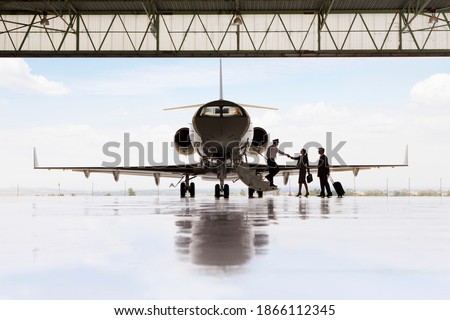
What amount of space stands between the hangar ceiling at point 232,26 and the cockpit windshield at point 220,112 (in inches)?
133

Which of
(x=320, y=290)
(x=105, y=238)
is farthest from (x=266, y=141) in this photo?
(x=320, y=290)

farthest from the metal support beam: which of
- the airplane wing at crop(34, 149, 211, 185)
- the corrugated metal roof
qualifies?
the airplane wing at crop(34, 149, 211, 185)

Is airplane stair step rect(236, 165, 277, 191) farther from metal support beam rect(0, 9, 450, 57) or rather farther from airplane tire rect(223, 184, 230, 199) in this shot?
metal support beam rect(0, 9, 450, 57)

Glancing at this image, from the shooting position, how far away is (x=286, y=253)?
3557 millimetres

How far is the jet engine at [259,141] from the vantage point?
18.7m

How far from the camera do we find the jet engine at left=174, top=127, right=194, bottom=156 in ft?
63.1

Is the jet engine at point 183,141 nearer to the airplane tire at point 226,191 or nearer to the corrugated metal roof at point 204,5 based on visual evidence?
the airplane tire at point 226,191

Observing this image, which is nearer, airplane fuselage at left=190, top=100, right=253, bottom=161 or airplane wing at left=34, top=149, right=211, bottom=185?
airplane fuselage at left=190, top=100, right=253, bottom=161

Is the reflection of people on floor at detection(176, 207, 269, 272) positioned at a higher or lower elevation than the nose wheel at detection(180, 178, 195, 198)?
lower

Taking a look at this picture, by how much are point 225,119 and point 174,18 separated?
6228 millimetres

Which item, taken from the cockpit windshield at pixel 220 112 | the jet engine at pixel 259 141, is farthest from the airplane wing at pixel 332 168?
the cockpit windshield at pixel 220 112

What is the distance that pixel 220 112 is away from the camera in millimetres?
15484

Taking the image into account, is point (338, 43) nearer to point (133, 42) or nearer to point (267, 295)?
point (133, 42)

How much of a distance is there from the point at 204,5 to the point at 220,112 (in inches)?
216
